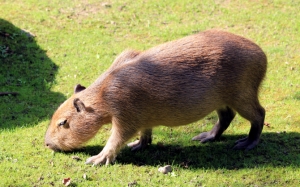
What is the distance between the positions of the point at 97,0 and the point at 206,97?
6.39 meters

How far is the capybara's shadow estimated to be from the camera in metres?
5.77

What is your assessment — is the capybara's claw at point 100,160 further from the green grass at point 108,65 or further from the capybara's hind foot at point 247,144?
the capybara's hind foot at point 247,144

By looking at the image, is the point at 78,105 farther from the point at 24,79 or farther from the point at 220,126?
the point at 24,79

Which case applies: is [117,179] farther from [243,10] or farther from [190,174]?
[243,10]

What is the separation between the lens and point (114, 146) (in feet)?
18.5

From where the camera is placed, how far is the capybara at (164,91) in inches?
220

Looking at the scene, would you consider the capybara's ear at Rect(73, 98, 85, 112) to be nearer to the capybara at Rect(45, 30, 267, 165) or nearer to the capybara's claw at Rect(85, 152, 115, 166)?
the capybara at Rect(45, 30, 267, 165)

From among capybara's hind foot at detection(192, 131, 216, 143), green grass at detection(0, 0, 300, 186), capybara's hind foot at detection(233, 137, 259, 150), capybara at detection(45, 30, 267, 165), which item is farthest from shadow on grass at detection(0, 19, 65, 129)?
capybara's hind foot at detection(233, 137, 259, 150)

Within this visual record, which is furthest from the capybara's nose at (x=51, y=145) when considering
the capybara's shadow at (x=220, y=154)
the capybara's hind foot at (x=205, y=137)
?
the capybara's hind foot at (x=205, y=137)

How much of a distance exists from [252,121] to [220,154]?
23.3 inches

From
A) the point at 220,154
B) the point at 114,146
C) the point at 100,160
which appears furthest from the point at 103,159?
the point at 220,154

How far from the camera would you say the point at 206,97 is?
5688 millimetres

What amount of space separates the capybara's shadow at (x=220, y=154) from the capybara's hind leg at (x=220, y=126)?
0.10 metres

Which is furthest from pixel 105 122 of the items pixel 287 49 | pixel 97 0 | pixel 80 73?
pixel 97 0
